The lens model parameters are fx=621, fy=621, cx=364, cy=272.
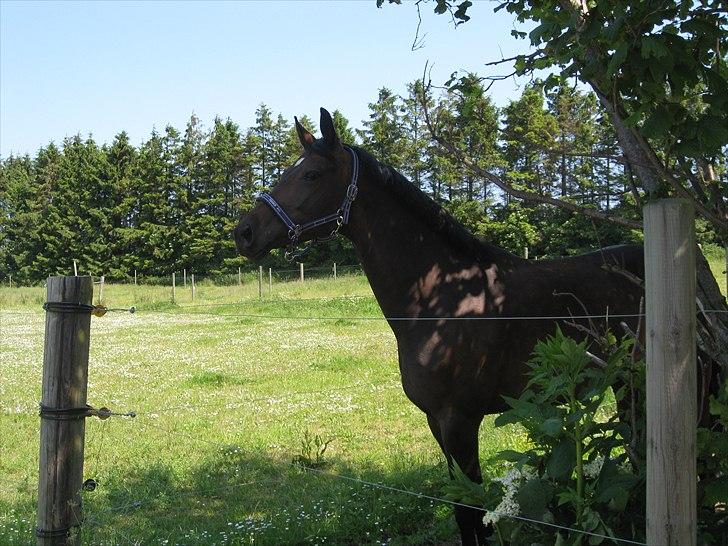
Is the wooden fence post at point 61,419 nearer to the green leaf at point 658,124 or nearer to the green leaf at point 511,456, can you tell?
the green leaf at point 511,456

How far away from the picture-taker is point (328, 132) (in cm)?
397

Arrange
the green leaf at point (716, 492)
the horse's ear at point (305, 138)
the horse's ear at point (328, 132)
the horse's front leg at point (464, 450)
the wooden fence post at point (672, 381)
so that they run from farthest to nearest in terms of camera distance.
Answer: the horse's ear at point (305, 138), the horse's ear at point (328, 132), the horse's front leg at point (464, 450), the green leaf at point (716, 492), the wooden fence post at point (672, 381)

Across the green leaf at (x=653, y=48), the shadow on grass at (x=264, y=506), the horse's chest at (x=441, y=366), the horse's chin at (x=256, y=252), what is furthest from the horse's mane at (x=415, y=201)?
the shadow on grass at (x=264, y=506)

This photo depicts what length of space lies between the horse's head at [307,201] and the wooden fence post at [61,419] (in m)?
1.15

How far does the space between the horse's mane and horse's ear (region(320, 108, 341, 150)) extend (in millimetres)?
139

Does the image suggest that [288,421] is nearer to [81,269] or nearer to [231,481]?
[231,481]

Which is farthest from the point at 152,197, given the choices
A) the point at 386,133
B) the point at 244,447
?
the point at 244,447

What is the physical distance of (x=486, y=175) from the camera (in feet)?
9.73

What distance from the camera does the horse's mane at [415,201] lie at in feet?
13.3

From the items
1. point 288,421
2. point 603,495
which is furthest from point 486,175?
point 288,421

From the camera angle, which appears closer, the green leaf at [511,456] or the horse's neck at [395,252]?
the green leaf at [511,456]

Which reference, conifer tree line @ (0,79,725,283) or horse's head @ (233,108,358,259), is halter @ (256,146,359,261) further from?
conifer tree line @ (0,79,725,283)

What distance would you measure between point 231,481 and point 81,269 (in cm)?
5532

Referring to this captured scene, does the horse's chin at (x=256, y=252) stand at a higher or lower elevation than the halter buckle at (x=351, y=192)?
lower
